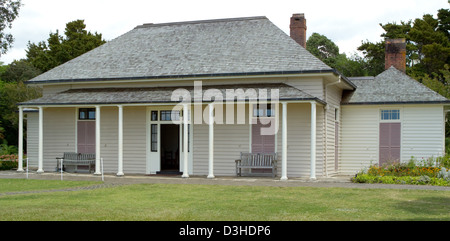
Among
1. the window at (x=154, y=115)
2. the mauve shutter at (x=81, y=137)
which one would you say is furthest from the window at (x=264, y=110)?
the mauve shutter at (x=81, y=137)

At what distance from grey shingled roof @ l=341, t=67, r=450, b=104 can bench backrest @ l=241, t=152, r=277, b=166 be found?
4557mm

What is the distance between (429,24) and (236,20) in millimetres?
24820

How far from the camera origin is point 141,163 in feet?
67.1

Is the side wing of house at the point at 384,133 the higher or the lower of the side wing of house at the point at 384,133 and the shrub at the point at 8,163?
the higher

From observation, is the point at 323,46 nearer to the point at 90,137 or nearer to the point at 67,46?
the point at 67,46

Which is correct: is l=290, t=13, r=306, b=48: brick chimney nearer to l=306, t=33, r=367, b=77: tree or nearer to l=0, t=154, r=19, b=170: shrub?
l=0, t=154, r=19, b=170: shrub

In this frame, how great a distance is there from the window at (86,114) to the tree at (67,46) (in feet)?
77.2

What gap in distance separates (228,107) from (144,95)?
309cm

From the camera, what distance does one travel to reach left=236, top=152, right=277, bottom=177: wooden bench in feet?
60.7

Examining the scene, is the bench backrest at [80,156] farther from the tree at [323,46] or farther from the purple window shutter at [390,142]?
the tree at [323,46]

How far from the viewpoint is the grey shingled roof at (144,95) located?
58.6ft

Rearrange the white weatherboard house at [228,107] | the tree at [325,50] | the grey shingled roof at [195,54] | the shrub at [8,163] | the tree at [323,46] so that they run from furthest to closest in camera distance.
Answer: the tree at [323,46] < the tree at [325,50] < the shrub at [8,163] < the grey shingled roof at [195,54] < the white weatherboard house at [228,107]

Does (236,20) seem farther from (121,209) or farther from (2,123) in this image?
(2,123)

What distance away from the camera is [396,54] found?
23.4 metres
